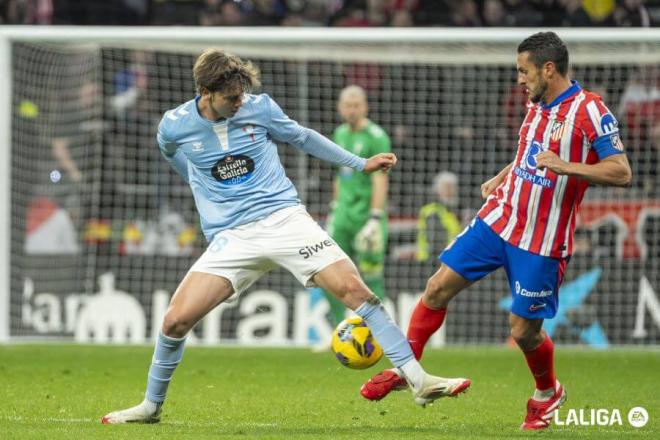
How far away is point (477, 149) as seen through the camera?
48.1 ft

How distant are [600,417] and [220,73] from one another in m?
3.12

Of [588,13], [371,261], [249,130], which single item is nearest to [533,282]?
[249,130]

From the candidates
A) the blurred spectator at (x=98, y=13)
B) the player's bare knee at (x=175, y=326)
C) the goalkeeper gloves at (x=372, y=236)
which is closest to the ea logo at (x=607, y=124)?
the player's bare knee at (x=175, y=326)

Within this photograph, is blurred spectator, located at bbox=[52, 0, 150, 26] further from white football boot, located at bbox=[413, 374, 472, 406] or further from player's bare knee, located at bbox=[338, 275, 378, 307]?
white football boot, located at bbox=[413, 374, 472, 406]

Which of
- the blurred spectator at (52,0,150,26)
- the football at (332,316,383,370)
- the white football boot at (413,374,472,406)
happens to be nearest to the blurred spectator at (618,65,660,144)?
the blurred spectator at (52,0,150,26)

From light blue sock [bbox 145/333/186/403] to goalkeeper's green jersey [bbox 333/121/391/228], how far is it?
530cm

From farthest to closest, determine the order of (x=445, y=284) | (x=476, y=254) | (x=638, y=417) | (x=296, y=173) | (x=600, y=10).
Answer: (x=600, y=10)
(x=296, y=173)
(x=638, y=417)
(x=445, y=284)
(x=476, y=254)

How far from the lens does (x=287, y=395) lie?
8.75 meters

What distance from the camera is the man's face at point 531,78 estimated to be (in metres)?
6.95

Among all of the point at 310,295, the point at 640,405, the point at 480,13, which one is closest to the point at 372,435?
the point at 640,405

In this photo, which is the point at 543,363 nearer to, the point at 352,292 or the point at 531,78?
the point at 352,292

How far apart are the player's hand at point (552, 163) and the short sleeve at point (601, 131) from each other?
0.33 m

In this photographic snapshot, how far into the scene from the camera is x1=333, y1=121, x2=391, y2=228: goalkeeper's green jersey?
1202cm

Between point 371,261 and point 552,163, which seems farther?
point 371,261
